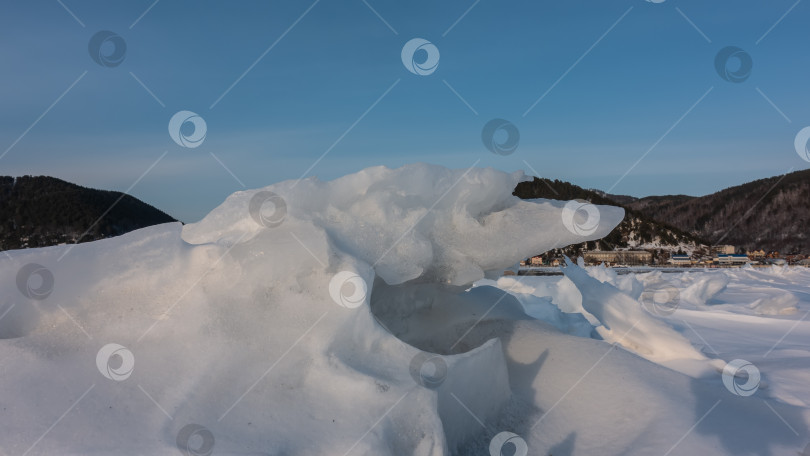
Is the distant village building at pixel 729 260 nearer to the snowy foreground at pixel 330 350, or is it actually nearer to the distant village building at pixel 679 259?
the distant village building at pixel 679 259

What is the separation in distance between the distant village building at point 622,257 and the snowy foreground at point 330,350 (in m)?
72.6

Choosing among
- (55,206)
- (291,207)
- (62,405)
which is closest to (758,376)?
(291,207)

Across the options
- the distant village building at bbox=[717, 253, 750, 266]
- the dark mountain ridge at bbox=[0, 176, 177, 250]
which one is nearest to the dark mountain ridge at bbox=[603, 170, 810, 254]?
the distant village building at bbox=[717, 253, 750, 266]

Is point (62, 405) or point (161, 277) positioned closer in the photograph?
point (62, 405)

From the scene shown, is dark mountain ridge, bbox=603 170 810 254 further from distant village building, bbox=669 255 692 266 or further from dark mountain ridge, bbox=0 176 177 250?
dark mountain ridge, bbox=0 176 177 250

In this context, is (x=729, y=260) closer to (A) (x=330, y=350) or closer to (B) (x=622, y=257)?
(B) (x=622, y=257)

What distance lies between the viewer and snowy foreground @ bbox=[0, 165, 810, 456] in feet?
9.20

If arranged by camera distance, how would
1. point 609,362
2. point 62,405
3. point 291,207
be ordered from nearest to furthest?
point 62,405
point 291,207
point 609,362

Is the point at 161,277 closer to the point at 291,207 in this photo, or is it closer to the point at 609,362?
the point at 291,207

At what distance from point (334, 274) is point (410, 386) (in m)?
0.86

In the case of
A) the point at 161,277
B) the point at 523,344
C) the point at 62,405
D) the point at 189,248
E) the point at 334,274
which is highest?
the point at 523,344

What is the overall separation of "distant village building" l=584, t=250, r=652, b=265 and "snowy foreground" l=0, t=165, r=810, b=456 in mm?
72592

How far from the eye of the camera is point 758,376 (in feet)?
18.3

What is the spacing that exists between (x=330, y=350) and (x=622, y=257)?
259 feet
